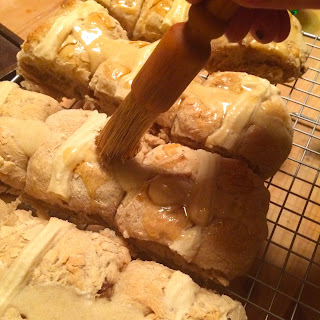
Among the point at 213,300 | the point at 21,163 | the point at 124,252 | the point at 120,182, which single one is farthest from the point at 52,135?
the point at 213,300

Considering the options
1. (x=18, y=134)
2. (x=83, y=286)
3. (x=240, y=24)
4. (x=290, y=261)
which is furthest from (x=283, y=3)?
(x=290, y=261)

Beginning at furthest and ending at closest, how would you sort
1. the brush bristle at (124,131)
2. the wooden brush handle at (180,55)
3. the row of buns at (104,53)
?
Result: 1. the row of buns at (104,53)
2. the brush bristle at (124,131)
3. the wooden brush handle at (180,55)

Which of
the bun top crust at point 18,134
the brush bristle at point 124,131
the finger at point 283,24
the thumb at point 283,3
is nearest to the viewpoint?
the thumb at point 283,3

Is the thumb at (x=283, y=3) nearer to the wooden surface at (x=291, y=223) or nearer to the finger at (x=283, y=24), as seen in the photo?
the finger at (x=283, y=24)

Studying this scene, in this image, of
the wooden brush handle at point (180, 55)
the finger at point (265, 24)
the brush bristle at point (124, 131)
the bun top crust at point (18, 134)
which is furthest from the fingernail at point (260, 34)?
the bun top crust at point (18, 134)

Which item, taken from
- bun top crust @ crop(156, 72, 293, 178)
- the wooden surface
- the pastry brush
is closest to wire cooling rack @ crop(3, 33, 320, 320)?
the wooden surface

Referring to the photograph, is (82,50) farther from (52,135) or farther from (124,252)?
(124,252)

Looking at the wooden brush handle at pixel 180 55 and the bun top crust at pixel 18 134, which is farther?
the bun top crust at pixel 18 134
